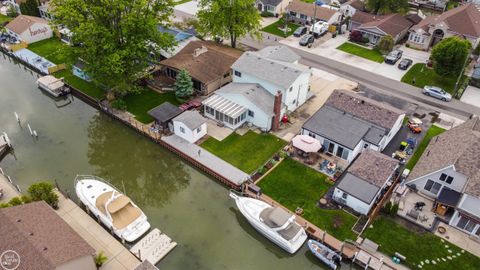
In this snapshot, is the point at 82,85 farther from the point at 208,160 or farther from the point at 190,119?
the point at 208,160

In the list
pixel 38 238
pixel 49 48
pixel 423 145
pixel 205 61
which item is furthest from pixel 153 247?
pixel 49 48

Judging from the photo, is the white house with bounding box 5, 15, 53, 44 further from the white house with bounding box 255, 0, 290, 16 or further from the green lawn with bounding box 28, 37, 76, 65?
the white house with bounding box 255, 0, 290, 16

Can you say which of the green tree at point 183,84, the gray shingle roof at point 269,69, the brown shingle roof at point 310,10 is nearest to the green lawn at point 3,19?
the green tree at point 183,84

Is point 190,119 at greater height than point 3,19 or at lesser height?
greater

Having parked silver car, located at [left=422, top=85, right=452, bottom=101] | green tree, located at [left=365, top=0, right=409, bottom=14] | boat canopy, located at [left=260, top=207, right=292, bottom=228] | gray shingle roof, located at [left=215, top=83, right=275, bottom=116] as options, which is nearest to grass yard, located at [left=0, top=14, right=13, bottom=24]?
gray shingle roof, located at [left=215, top=83, right=275, bottom=116]

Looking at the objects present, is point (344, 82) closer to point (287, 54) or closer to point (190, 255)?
A: point (287, 54)

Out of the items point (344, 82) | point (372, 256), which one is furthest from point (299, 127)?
point (372, 256)

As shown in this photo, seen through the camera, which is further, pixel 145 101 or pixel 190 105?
pixel 145 101
